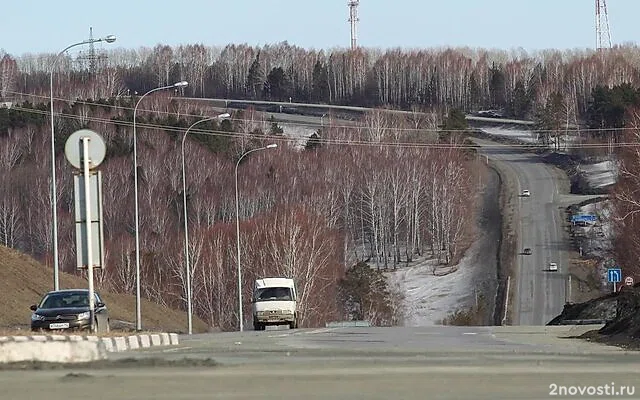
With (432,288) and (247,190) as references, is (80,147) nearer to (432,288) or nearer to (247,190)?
(432,288)

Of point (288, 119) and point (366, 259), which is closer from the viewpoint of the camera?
point (366, 259)

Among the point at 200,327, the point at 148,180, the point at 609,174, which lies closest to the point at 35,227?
the point at 148,180

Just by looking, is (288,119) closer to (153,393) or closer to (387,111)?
(387,111)

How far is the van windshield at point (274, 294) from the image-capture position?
47.8m

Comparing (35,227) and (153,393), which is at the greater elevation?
(153,393)

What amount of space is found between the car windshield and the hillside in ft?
30.7

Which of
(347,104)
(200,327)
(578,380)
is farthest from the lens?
(347,104)

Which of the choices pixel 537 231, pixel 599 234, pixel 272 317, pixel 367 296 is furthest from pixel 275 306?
pixel 537 231

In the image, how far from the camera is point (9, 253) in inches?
2098

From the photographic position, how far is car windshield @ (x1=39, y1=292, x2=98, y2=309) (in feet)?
100

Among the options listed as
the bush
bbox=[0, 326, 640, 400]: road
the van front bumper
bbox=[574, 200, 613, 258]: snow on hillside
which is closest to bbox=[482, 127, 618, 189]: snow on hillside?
bbox=[574, 200, 613, 258]: snow on hillside

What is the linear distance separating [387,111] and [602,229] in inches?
1649

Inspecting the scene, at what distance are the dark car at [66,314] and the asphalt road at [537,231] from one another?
5076 centimetres

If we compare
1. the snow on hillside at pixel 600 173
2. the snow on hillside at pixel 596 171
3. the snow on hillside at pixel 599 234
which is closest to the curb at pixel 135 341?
the snow on hillside at pixel 599 234
